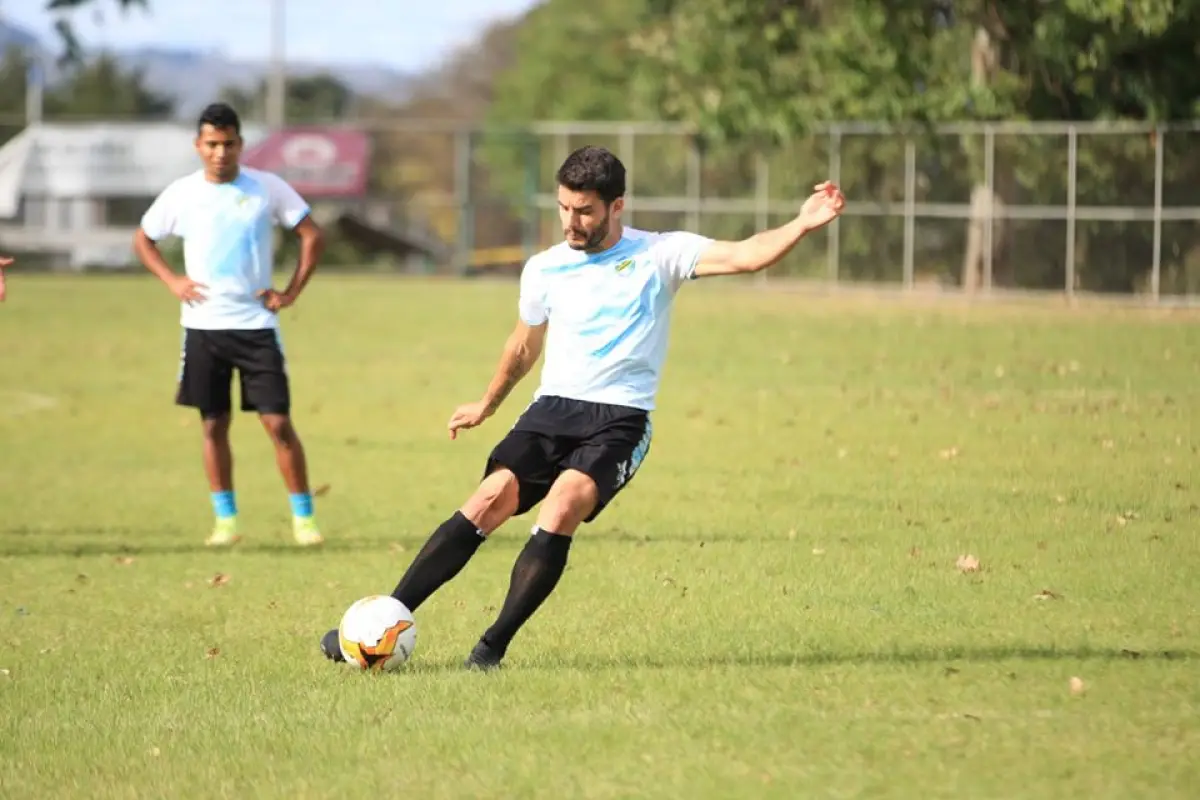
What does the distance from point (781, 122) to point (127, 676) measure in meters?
32.0

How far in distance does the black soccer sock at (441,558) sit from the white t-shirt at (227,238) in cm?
453

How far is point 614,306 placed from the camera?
780cm

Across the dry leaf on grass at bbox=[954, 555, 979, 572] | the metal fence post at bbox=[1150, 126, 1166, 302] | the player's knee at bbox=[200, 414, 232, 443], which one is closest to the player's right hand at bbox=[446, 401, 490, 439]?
the dry leaf on grass at bbox=[954, 555, 979, 572]

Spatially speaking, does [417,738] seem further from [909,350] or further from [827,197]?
[909,350]

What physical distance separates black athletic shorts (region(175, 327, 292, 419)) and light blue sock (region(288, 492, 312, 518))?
1.69 ft

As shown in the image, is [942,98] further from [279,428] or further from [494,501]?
[494,501]

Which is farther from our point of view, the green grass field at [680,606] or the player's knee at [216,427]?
the player's knee at [216,427]

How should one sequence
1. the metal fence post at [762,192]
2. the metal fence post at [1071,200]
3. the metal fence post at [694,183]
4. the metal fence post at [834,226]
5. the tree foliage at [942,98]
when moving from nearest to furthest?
1. the tree foliage at [942,98]
2. the metal fence post at [1071,200]
3. the metal fence post at [834,226]
4. the metal fence post at [762,192]
5. the metal fence post at [694,183]

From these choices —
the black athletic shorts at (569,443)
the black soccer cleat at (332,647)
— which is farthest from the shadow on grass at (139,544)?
the black athletic shorts at (569,443)

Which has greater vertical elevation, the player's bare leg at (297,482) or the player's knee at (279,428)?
the player's knee at (279,428)

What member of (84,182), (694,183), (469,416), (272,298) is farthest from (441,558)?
(84,182)

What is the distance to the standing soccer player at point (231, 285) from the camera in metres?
12.1

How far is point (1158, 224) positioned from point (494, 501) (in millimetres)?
27616

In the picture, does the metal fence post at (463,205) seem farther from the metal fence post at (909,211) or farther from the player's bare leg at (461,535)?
the player's bare leg at (461,535)
